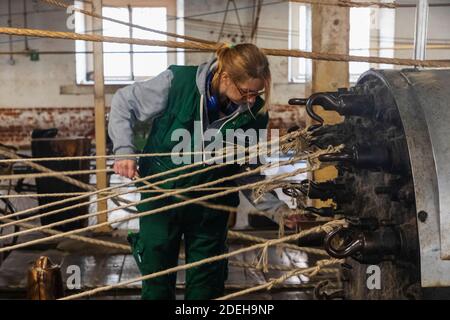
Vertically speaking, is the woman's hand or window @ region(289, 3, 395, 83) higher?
window @ region(289, 3, 395, 83)

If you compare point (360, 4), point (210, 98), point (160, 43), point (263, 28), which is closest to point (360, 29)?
point (263, 28)

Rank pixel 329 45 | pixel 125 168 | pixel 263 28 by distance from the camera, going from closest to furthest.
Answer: pixel 125 168 < pixel 329 45 < pixel 263 28

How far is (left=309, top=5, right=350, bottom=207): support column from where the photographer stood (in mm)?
3467

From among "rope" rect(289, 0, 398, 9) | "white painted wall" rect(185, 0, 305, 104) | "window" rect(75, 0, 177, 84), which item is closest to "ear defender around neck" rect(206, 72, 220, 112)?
"rope" rect(289, 0, 398, 9)

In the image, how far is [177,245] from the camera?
229cm

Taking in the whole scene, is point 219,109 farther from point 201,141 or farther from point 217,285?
point 217,285

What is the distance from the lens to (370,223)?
49.7 inches

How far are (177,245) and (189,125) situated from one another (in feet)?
1.56

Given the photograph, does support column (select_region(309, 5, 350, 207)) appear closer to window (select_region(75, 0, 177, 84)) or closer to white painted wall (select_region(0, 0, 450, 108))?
window (select_region(75, 0, 177, 84))

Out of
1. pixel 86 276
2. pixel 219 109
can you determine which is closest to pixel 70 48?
pixel 86 276

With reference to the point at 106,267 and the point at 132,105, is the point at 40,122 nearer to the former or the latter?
the point at 106,267

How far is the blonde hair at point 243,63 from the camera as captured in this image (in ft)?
6.48

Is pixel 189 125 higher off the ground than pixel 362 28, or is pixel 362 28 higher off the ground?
pixel 362 28

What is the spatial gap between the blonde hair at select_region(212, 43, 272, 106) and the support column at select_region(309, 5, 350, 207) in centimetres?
148
